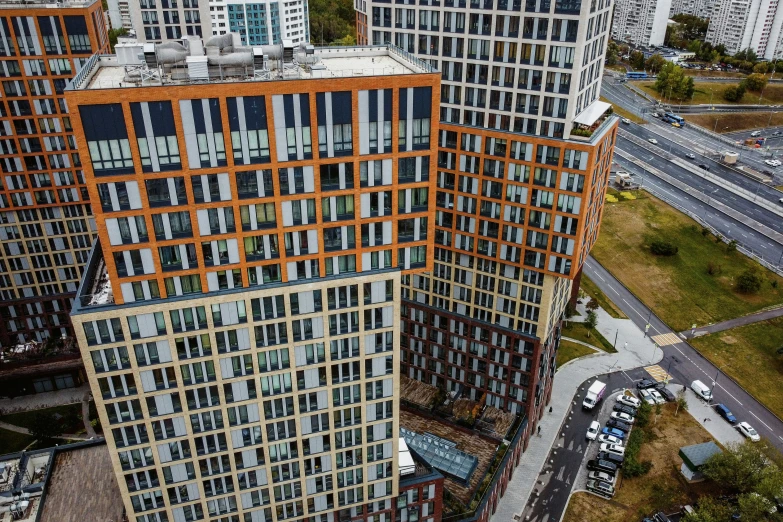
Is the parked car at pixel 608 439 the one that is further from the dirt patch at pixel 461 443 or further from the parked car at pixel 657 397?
the dirt patch at pixel 461 443

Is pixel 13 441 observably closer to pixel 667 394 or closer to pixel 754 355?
pixel 667 394

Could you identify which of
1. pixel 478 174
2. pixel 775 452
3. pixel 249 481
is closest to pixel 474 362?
pixel 478 174

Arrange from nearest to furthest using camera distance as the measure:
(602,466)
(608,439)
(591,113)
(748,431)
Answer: (591,113)
(602,466)
(608,439)
(748,431)

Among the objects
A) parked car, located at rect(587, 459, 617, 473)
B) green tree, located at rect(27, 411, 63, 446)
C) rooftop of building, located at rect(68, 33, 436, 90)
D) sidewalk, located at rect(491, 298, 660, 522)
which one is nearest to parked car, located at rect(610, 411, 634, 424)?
sidewalk, located at rect(491, 298, 660, 522)

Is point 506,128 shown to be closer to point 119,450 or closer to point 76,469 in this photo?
point 119,450

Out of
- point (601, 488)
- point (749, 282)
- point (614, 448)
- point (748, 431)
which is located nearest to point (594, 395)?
point (614, 448)

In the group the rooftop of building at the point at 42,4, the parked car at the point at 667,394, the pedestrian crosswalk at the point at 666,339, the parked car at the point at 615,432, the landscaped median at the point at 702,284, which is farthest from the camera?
the pedestrian crosswalk at the point at 666,339

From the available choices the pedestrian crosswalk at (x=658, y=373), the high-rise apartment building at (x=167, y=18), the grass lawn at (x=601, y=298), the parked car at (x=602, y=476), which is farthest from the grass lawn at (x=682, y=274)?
the high-rise apartment building at (x=167, y=18)
